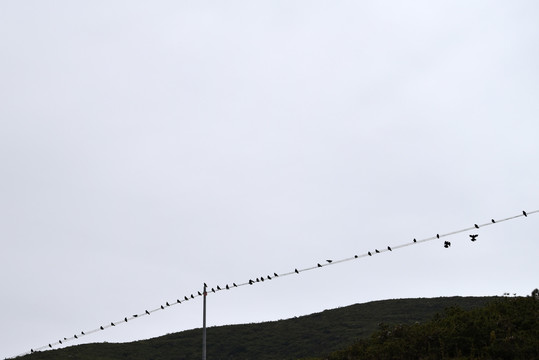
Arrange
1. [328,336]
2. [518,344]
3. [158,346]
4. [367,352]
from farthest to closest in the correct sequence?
[158,346]
[328,336]
[367,352]
[518,344]

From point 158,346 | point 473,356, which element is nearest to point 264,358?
point 158,346

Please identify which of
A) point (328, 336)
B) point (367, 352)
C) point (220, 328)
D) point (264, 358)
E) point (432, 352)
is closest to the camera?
point (432, 352)

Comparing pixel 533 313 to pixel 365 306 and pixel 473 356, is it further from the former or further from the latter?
pixel 365 306

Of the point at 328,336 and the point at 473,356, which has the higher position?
the point at 328,336

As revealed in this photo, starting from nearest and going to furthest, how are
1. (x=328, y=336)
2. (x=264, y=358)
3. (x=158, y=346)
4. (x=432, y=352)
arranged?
(x=432, y=352) → (x=264, y=358) → (x=328, y=336) → (x=158, y=346)

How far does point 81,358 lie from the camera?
68312mm

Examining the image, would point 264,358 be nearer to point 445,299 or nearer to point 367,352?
point 445,299

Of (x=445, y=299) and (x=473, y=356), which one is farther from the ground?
(x=445, y=299)

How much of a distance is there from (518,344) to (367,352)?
6861 millimetres

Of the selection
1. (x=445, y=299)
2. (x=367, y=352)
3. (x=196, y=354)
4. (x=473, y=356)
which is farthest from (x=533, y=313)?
(x=445, y=299)

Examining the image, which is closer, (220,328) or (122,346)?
(122,346)

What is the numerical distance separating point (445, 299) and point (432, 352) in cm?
5708

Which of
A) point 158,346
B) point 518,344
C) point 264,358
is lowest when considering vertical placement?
point 518,344

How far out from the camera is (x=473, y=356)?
24359 mm
